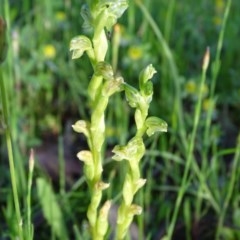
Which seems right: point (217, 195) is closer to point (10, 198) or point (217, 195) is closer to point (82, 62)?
point (10, 198)

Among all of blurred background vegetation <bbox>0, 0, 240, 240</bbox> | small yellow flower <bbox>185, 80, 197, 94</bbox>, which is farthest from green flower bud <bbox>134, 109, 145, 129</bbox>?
small yellow flower <bbox>185, 80, 197, 94</bbox>

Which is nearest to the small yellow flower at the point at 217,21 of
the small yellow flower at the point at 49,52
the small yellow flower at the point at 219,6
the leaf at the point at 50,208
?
the small yellow flower at the point at 219,6

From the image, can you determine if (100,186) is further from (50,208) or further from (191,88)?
(191,88)

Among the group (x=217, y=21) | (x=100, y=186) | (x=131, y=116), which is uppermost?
(x=100, y=186)

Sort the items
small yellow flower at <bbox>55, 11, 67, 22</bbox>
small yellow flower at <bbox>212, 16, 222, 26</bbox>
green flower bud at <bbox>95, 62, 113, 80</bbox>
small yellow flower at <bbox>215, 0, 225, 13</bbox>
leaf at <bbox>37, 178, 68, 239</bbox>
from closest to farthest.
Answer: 1. green flower bud at <bbox>95, 62, 113, 80</bbox>
2. leaf at <bbox>37, 178, 68, 239</bbox>
3. small yellow flower at <bbox>55, 11, 67, 22</bbox>
4. small yellow flower at <bbox>212, 16, 222, 26</bbox>
5. small yellow flower at <bbox>215, 0, 225, 13</bbox>

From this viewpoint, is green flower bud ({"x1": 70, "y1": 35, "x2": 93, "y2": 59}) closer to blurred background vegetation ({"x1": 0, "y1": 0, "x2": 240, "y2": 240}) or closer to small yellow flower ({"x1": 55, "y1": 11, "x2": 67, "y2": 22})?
blurred background vegetation ({"x1": 0, "y1": 0, "x2": 240, "y2": 240})

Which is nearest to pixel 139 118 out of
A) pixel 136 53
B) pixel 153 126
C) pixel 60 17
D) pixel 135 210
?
pixel 153 126

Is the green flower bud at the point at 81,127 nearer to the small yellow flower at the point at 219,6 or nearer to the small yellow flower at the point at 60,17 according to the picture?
the small yellow flower at the point at 60,17

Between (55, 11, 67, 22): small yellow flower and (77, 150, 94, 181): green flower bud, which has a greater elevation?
(55, 11, 67, 22): small yellow flower
